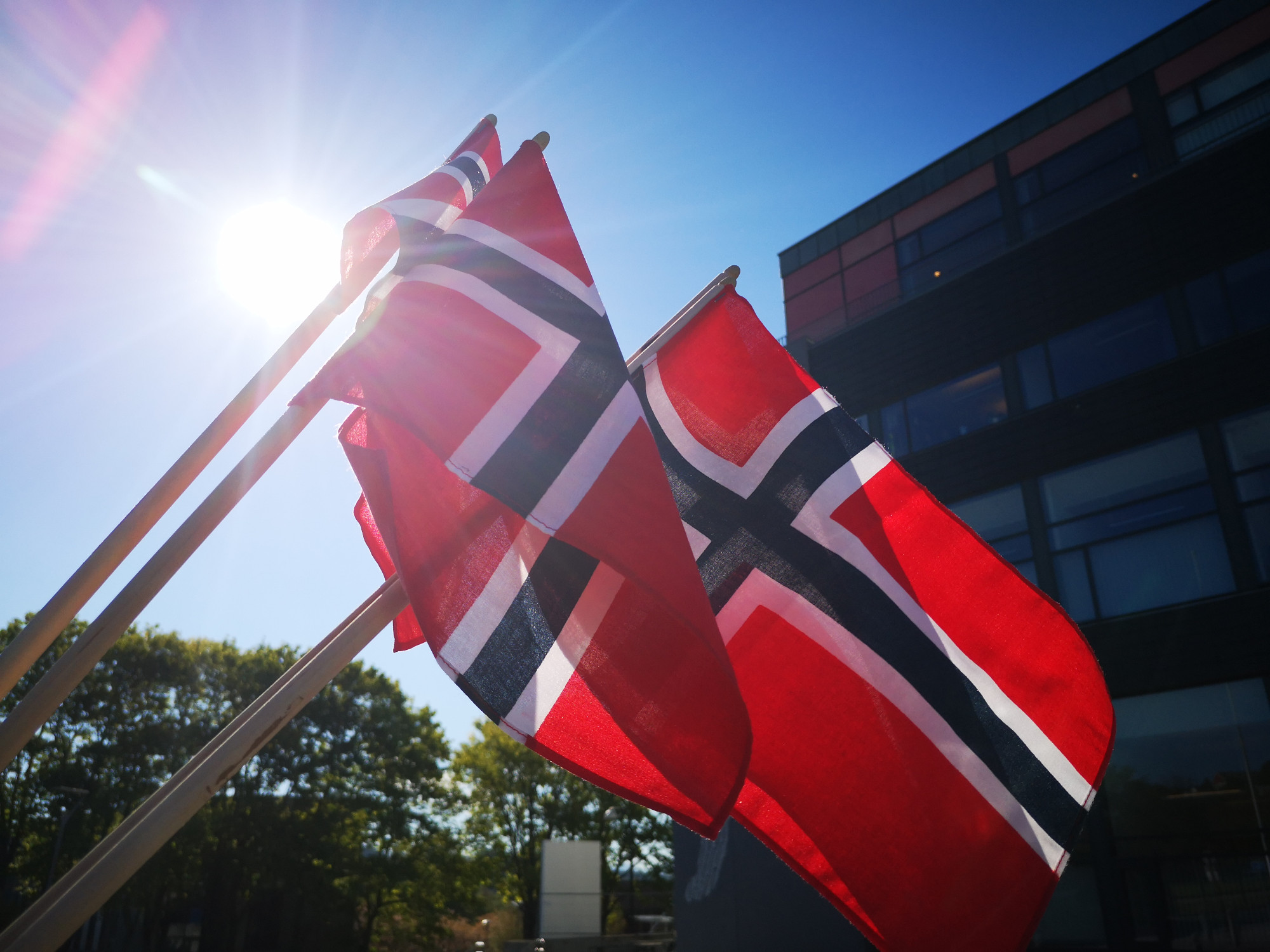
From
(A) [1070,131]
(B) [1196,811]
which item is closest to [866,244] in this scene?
(A) [1070,131]

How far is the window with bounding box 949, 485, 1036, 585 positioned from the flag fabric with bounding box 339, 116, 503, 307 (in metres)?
13.8

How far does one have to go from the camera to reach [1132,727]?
1433 centimetres

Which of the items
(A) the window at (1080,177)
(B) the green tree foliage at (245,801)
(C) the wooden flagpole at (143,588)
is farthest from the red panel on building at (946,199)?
(B) the green tree foliage at (245,801)

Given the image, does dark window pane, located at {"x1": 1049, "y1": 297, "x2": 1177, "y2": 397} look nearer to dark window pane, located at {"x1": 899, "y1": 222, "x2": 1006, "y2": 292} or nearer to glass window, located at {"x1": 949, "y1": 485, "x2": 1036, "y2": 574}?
glass window, located at {"x1": 949, "y1": 485, "x2": 1036, "y2": 574}

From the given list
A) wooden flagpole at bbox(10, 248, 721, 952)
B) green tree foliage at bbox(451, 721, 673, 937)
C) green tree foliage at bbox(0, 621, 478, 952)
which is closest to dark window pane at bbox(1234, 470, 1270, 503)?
wooden flagpole at bbox(10, 248, 721, 952)

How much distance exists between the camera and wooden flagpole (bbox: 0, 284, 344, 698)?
8.38 feet

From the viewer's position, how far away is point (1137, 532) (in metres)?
14.8

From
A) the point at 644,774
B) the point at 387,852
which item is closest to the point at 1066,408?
the point at 644,774

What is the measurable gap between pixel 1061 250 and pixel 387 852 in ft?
96.6

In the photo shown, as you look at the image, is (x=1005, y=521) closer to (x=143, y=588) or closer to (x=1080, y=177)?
(x=1080, y=177)

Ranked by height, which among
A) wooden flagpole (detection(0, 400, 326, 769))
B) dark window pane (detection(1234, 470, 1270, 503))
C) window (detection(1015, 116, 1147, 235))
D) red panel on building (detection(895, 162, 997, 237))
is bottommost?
wooden flagpole (detection(0, 400, 326, 769))

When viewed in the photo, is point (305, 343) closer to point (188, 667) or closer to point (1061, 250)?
point (1061, 250)

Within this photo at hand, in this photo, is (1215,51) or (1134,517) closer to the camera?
(1134,517)

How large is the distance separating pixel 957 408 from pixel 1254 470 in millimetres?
5482
